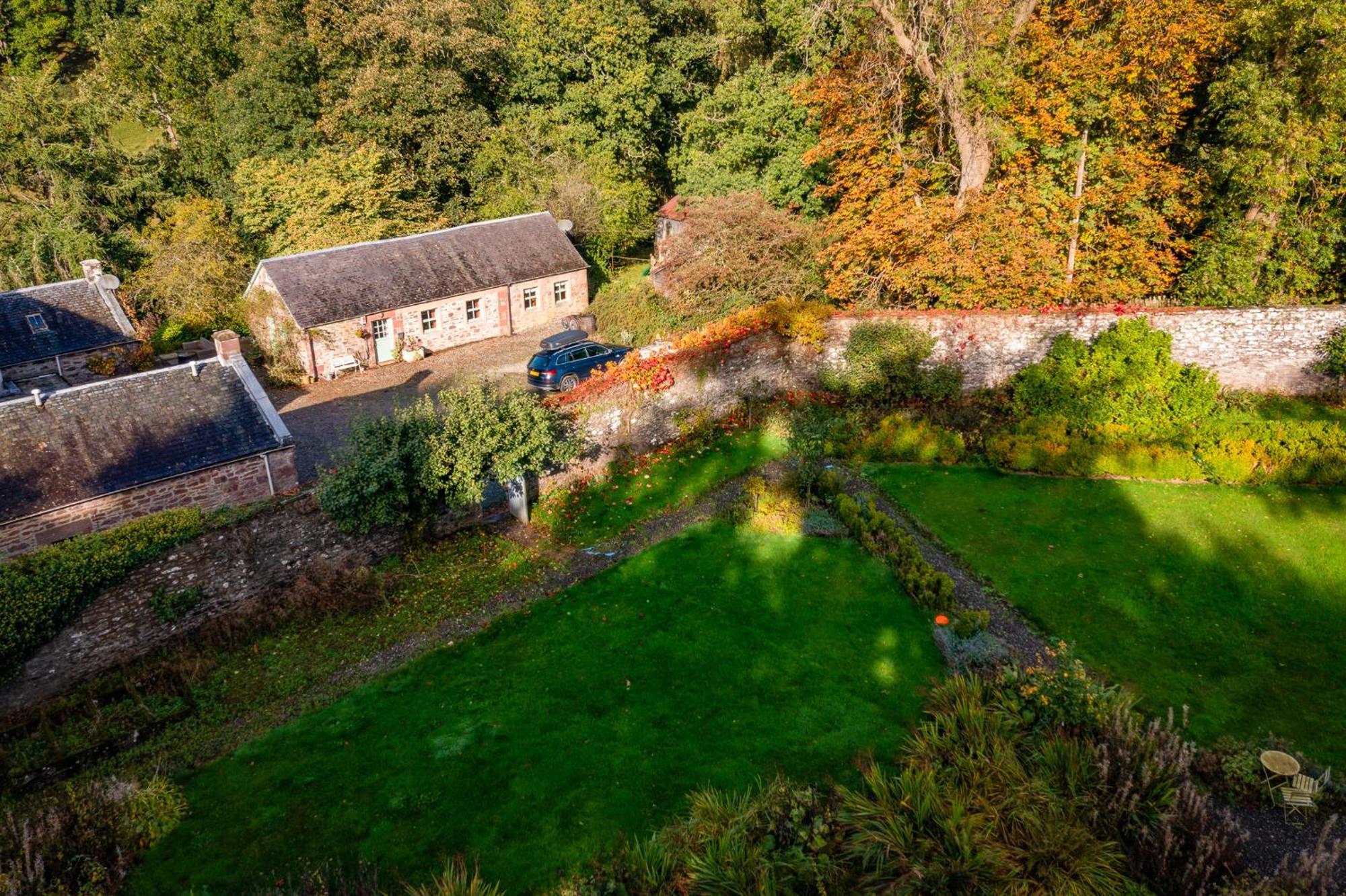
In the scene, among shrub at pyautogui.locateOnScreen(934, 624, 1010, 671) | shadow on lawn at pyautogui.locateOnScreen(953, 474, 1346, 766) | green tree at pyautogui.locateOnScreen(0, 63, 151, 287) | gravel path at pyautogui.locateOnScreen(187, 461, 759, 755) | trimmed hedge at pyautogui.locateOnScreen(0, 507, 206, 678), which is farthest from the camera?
green tree at pyautogui.locateOnScreen(0, 63, 151, 287)

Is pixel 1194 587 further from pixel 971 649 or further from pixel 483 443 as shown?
pixel 483 443

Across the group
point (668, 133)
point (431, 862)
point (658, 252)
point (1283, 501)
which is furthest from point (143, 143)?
point (1283, 501)

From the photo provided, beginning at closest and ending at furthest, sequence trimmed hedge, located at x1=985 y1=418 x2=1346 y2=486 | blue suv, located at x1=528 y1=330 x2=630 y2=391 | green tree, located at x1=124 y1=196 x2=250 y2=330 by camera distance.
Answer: trimmed hedge, located at x1=985 y1=418 x2=1346 y2=486 < blue suv, located at x1=528 y1=330 x2=630 y2=391 < green tree, located at x1=124 y1=196 x2=250 y2=330

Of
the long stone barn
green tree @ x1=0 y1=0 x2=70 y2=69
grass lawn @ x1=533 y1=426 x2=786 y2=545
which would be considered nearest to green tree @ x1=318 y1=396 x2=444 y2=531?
grass lawn @ x1=533 y1=426 x2=786 y2=545

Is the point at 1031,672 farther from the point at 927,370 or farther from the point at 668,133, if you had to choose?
the point at 668,133

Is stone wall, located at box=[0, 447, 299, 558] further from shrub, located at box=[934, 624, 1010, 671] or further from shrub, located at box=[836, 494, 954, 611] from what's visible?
shrub, located at box=[934, 624, 1010, 671]

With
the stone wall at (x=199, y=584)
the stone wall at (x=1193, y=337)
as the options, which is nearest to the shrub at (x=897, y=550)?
the stone wall at (x=1193, y=337)

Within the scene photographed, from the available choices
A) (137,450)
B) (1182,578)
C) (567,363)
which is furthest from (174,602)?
(1182,578)
